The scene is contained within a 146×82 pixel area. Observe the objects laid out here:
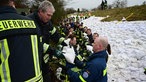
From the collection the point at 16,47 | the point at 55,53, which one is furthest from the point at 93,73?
the point at 16,47

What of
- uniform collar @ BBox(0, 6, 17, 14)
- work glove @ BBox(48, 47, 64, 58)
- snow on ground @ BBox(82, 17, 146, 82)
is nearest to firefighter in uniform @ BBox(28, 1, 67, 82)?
work glove @ BBox(48, 47, 64, 58)

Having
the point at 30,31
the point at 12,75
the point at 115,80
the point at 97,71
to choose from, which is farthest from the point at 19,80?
the point at 115,80

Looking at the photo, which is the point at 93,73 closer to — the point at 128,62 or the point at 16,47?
the point at 16,47

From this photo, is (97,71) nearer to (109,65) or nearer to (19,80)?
(19,80)

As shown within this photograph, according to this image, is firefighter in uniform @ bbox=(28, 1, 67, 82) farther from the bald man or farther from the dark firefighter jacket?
the bald man

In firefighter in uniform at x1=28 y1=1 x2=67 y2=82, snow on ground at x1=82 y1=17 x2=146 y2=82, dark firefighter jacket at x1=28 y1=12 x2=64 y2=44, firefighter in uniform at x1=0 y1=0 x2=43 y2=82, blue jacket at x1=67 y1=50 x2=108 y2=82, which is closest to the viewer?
firefighter in uniform at x1=0 y1=0 x2=43 y2=82

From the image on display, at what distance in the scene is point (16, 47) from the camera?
2.25 meters

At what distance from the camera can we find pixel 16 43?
2250 millimetres

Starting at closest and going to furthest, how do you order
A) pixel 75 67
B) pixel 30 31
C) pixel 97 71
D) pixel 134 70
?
pixel 30 31 → pixel 97 71 → pixel 75 67 → pixel 134 70

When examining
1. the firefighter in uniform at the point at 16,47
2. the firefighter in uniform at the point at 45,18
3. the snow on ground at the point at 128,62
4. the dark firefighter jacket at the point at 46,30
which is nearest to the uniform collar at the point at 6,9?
the firefighter in uniform at the point at 16,47

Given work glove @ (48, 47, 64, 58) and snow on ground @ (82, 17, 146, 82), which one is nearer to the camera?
work glove @ (48, 47, 64, 58)

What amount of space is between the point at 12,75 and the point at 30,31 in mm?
440

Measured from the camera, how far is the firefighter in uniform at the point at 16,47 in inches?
87.0

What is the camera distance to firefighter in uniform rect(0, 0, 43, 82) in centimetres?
221
